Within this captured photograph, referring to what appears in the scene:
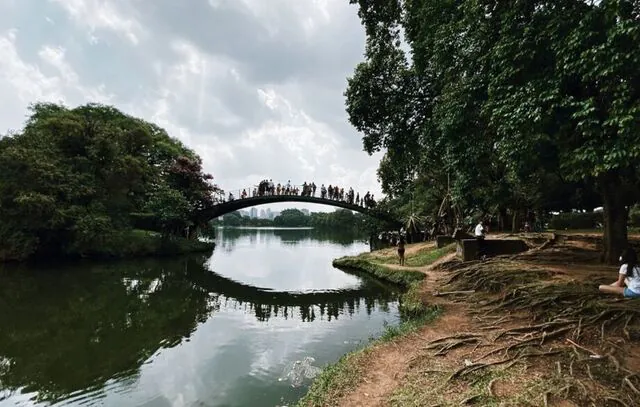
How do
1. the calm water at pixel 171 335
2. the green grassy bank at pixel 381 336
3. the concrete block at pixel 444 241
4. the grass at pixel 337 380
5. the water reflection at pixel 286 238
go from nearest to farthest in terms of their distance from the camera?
1. the grass at pixel 337 380
2. the green grassy bank at pixel 381 336
3. the calm water at pixel 171 335
4. the concrete block at pixel 444 241
5. the water reflection at pixel 286 238

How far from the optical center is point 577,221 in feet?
81.7

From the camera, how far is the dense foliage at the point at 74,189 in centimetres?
2022

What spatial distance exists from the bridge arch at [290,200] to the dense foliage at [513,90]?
17.1m

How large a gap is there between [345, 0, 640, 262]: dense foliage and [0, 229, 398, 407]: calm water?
594cm

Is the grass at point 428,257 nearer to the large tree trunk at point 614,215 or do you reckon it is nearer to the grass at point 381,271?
the grass at point 381,271

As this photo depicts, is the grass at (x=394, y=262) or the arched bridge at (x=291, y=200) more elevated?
the arched bridge at (x=291, y=200)

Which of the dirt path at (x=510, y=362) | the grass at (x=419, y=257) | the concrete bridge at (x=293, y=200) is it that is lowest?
the dirt path at (x=510, y=362)

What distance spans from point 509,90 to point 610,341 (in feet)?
16.6

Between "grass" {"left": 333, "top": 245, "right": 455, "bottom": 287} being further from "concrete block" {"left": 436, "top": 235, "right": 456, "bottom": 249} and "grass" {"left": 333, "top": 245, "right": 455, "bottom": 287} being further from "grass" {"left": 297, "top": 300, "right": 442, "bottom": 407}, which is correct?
"grass" {"left": 297, "top": 300, "right": 442, "bottom": 407}

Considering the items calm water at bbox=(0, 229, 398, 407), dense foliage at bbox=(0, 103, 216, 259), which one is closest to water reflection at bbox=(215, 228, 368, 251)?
dense foliage at bbox=(0, 103, 216, 259)

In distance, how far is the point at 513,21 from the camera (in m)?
8.25

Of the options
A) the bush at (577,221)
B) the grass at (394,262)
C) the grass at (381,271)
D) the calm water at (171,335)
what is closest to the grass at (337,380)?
the calm water at (171,335)

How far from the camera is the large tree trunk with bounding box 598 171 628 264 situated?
1058 cm

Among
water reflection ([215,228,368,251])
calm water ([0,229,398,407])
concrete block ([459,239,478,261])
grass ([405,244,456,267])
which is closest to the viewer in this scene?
calm water ([0,229,398,407])
